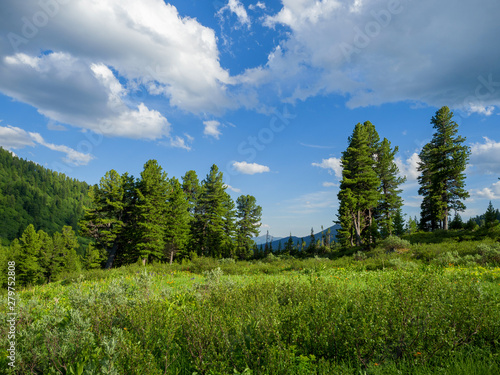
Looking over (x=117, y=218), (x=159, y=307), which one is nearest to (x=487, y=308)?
(x=159, y=307)

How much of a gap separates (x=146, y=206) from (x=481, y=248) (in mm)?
26894

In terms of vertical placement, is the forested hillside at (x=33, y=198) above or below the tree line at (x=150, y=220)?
above

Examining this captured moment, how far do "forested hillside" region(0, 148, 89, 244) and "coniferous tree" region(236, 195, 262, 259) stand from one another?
82.6 m

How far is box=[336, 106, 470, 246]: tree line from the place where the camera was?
89.0 feet

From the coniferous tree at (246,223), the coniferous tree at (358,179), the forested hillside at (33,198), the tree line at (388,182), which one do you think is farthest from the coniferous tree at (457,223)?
the forested hillside at (33,198)

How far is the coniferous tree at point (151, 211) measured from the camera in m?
26.9

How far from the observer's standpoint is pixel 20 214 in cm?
12706

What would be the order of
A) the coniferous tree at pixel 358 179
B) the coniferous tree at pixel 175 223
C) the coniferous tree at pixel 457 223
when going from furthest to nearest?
1. the coniferous tree at pixel 175 223
2. the coniferous tree at pixel 457 223
3. the coniferous tree at pixel 358 179

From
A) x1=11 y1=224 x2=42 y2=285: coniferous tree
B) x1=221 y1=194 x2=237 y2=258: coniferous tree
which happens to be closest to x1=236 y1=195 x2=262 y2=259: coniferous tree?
x1=221 y1=194 x2=237 y2=258: coniferous tree

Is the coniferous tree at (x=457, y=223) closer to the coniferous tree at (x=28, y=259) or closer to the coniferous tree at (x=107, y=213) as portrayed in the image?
the coniferous tree at (x=107, y=213)

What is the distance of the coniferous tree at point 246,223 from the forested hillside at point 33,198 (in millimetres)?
82599

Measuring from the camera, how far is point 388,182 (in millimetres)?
35156

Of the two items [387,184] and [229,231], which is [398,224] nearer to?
[387,184]

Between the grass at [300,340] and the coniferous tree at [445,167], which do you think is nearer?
the grass at [300,340]
